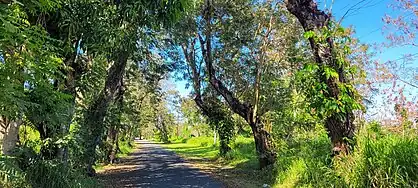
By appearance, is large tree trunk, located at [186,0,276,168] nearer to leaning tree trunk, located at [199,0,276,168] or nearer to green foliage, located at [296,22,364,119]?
leaning tree trunk, located at [199,0,276,168]

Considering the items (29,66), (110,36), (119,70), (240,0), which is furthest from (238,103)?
(29,66)

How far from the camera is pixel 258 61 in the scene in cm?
1391

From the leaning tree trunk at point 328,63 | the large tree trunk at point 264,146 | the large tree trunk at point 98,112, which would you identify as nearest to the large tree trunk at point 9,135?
the large tree trunk at point 98,112

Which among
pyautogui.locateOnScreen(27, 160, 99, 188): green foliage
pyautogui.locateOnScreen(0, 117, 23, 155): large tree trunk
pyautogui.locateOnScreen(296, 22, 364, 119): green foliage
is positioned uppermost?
pyautogui.locateOnScreen(296, 22, 364, 119): green foliage

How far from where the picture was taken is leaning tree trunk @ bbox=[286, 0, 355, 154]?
6.96 meters

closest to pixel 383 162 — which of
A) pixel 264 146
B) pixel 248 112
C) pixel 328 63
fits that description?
pixel 328 63

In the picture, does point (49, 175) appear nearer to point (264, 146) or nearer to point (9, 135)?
point (9, 135)

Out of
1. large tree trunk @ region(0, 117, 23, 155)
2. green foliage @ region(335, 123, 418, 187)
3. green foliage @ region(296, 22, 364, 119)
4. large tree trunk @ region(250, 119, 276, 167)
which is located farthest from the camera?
large tree trunk @ region(250, 119, 276, 167)

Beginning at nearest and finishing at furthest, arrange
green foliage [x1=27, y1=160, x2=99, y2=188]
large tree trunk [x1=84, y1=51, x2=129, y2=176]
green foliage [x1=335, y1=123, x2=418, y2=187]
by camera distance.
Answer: green foliage [x1=335, y1=123, x2=418, y2=187] → green foliage [x1=27, y1=160, x2=99, y2=188] → large tree trunk [x1=84, y1=51, x2=129, y2=176]

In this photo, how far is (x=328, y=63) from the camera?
7098 millimetres

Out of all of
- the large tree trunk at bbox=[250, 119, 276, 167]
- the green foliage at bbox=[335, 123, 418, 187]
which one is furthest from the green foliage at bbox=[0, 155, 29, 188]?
the large tree trunk at bbox=[250, 119, 276, 167]

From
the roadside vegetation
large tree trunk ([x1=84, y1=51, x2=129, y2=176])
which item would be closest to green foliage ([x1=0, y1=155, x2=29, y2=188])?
the roadside vegetation

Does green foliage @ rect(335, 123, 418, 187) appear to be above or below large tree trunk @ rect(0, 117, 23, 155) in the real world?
below

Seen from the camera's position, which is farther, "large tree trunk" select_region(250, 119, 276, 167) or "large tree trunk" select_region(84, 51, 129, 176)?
"large tree trunk" select_region(250, 119, 276, 167)
